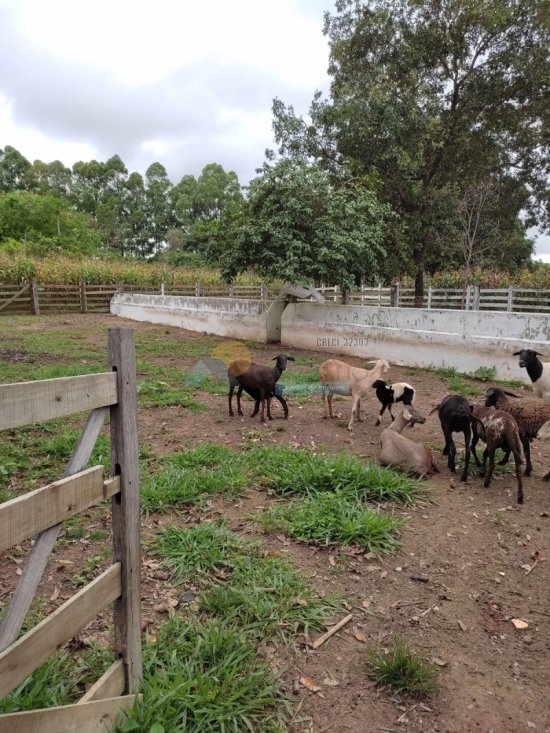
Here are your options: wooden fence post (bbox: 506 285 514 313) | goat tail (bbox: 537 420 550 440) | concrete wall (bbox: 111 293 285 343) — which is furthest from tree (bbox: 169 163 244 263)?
goat tail (bbox: 537 420 550 440)

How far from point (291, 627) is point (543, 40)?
16719 millimetres

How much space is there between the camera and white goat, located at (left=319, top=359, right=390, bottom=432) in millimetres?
6199

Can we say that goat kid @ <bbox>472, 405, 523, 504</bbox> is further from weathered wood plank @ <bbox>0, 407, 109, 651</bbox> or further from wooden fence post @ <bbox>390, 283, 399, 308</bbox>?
wooden fence post @ <bbox>390, 283, 399, 308</bbox>

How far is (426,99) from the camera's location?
13.9m

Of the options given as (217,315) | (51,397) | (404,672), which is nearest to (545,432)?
(404,672)

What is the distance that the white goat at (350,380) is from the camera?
6199 millimetres

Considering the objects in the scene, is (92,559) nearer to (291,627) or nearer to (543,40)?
(291,627)

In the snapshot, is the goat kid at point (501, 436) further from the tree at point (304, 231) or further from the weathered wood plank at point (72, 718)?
the tree at point (304, 231)

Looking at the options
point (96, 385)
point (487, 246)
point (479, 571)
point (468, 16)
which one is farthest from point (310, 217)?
point (487, 246)

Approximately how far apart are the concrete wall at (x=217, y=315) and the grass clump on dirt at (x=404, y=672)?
11.7 meters

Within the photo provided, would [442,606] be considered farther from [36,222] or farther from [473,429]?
[36,222]

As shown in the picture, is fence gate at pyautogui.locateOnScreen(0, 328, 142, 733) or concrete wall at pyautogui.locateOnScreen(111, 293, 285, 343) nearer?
fence gate at pyautogui.locateOnScreen(0, 328, 142, 733)

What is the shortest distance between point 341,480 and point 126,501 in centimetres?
267

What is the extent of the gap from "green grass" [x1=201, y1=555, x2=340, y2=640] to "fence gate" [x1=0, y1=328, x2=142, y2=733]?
0.74m
